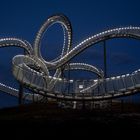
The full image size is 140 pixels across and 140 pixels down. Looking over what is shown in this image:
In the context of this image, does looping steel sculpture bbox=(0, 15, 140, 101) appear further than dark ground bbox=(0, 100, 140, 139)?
Yes

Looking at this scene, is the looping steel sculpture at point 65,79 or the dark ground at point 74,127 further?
the looping steel sculpture at point 65,79

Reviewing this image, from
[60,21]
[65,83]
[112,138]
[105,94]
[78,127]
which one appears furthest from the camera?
[60,21]

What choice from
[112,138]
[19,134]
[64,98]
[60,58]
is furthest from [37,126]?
[60,58]

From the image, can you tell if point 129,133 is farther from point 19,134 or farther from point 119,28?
point 119,28

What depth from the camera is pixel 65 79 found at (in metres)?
32.0

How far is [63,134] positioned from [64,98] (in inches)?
472

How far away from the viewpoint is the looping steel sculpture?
92.7 feet

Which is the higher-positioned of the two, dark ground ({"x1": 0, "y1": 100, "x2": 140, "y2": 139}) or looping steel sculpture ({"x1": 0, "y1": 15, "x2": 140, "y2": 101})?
looping steel sculpture ({"x1": 0, "y1": 15, "x2": 140, "y2": 101})

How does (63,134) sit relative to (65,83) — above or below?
below

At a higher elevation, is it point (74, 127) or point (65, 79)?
point (65, 79)

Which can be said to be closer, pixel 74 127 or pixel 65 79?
pixel 74 127

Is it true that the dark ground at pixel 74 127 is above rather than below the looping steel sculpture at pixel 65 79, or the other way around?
below

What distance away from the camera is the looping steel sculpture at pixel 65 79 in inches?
1112

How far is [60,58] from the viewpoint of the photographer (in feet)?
139
